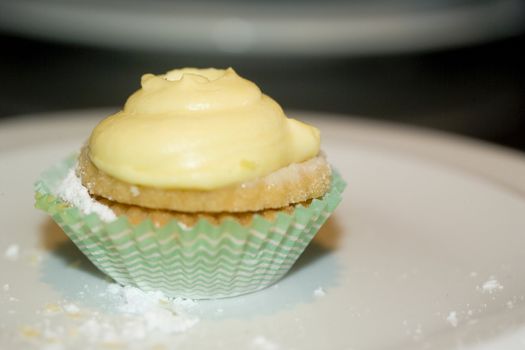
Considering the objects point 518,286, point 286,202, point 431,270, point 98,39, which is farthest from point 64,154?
point 98,39

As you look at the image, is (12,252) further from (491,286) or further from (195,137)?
(491,286)

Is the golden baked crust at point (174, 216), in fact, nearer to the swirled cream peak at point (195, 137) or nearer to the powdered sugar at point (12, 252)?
the swirled cream peak at point (195, 137)

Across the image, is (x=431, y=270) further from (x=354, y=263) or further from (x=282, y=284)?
(x=282, y=284)

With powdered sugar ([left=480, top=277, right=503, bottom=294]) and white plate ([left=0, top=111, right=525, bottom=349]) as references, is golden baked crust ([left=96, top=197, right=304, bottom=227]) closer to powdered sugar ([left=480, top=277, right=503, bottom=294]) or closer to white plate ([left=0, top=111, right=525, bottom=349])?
white plate ([left=0, top=111, right=525, bottom=349])

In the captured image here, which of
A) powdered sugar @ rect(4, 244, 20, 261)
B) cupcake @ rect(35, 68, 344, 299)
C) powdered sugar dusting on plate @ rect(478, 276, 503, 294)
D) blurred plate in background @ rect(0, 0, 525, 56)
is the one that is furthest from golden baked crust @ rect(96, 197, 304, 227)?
blurred plate in background @ rect(0, 0, 525, 56)

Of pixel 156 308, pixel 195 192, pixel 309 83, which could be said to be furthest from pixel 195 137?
pixel 309 83

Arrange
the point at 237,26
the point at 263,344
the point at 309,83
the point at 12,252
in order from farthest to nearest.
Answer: the point at 309,83
the point at 237,26
the point at 12,252
the point at 263,344
